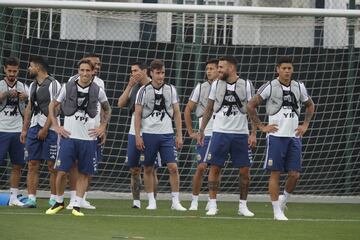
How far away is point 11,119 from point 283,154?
459cm

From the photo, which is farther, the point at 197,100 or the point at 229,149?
the point at 197,100

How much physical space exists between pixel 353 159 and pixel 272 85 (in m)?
5.13

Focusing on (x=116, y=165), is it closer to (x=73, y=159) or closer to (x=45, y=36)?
(x=45, y=36)

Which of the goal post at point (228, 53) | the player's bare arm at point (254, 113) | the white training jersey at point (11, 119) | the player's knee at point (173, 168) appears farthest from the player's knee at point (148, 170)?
the goal post at point (228, 53)

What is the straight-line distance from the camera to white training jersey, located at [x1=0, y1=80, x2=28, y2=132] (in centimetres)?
1842

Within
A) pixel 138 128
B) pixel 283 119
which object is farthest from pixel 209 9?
pixel 283 119

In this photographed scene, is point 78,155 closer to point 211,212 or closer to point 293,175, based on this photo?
point 211,212

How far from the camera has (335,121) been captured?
68.9 feet

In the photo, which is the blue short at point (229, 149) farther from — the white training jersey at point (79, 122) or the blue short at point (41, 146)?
the blue short at point (41, 146)

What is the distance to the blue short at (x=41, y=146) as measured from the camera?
704 inches

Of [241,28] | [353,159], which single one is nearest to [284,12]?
[241,28]

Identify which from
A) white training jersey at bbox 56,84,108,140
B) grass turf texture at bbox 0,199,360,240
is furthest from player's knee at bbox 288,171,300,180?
white training jersey at bbox 56,84,108,140

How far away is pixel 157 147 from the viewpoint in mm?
17984

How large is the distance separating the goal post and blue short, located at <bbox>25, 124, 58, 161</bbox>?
2704mm
